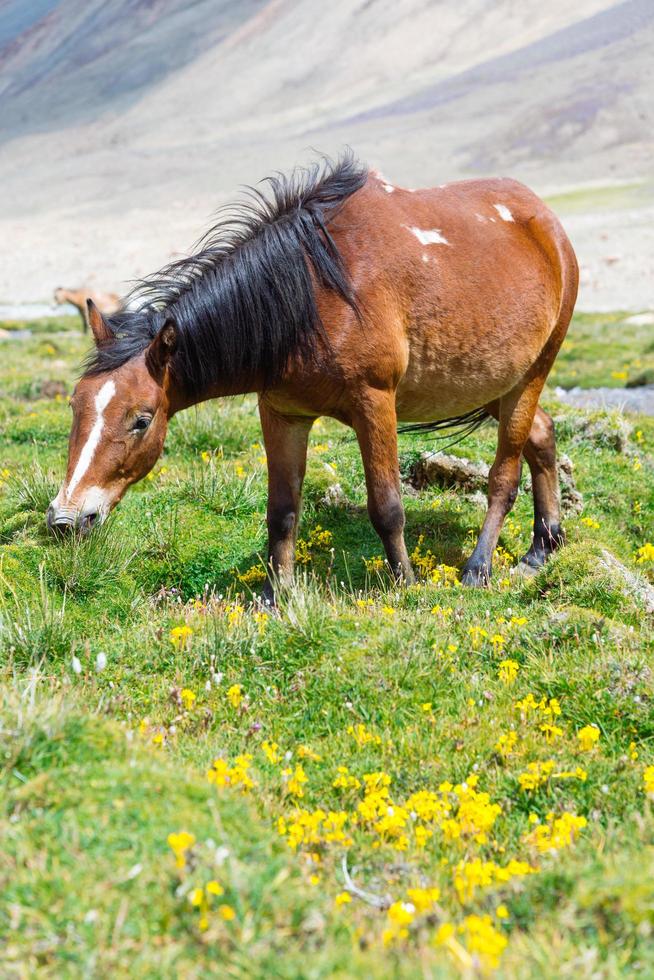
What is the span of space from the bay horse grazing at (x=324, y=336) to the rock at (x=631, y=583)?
1.07 m

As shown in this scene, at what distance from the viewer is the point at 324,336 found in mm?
7062

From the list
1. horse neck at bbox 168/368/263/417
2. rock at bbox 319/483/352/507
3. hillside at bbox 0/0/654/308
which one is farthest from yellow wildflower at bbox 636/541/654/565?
hillside at bbox 0/0/654/308

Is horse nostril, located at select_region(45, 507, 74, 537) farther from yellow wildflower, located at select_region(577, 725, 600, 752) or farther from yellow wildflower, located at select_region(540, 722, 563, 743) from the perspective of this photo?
yellow wildflower, located at select_region(577, 725, 600, 752)

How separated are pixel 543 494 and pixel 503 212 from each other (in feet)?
8.31

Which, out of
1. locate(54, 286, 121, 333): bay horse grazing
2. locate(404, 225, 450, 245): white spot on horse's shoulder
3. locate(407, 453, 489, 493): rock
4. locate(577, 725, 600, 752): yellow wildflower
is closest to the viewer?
locate(577, 725, 600, 752): yellow wildflower

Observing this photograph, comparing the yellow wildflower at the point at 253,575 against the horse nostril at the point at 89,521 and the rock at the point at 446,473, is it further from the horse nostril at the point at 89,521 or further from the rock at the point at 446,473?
the rock at the point at 446,473

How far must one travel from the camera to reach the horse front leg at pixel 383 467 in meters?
7.29

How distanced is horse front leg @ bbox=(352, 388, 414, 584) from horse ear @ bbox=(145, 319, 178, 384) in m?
1.39

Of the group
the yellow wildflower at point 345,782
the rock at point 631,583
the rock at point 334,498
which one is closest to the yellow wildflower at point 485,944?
the yellow wildflower at point 345,782

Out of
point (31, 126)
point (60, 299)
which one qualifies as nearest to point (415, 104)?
point (31, 126)

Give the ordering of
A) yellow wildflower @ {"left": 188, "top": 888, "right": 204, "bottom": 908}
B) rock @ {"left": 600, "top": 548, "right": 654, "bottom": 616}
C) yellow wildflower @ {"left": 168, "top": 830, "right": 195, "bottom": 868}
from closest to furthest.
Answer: yellow wildflower @ {"left": 188, "top": 888, "right": 204, "bottom": 908}, yellow wildflower @ {"left": 168, "top": 830, "right": 195, "bottom": 868}, rock @ {"left": 600, "top": 548, "right": 654, "bottom": 616}

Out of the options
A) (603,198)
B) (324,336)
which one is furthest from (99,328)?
(603,198)

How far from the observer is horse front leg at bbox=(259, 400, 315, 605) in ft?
25.9

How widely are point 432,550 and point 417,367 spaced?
183 cm
